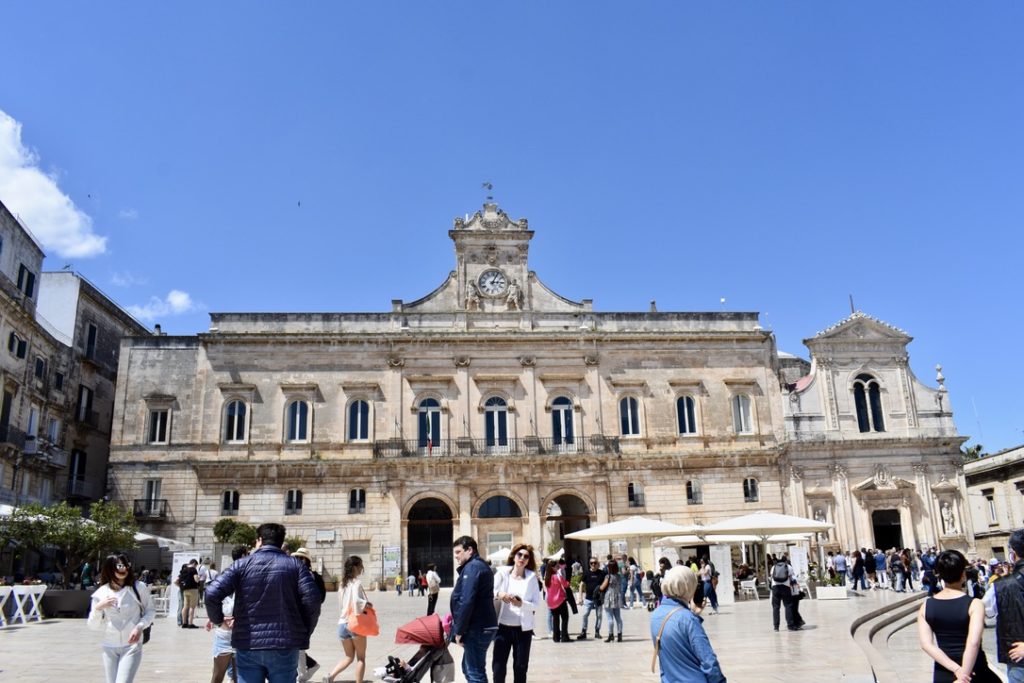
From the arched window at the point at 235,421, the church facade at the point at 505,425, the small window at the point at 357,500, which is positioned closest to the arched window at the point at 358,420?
the church facade at the point at 505,425

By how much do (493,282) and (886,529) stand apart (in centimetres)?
1909

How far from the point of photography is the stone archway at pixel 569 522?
3453 cm

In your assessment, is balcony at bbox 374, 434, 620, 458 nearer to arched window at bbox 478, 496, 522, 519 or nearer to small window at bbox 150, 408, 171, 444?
arched window at bbox 478, 496, 522, 519

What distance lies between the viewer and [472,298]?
35781mm

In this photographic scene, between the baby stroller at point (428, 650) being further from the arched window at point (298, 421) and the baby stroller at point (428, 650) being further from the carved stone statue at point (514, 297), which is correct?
the carved stone statue at point (514, 297)

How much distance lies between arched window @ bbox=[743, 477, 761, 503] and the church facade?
0.07 meters

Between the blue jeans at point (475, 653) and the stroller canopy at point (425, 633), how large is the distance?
0.77 ft

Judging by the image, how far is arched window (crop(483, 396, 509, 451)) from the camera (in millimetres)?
34531

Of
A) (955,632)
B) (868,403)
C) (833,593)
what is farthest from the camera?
(868,403)

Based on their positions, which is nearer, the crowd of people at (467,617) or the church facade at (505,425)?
the crowd of people at (467,617)

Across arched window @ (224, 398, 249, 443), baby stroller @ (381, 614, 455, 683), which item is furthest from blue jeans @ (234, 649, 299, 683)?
arched window @ (224, 398, 249, 443)

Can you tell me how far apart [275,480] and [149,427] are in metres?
5.61

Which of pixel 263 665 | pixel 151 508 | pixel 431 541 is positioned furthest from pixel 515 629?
pixel 151 508

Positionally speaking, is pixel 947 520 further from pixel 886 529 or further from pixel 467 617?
pixel 467 617
